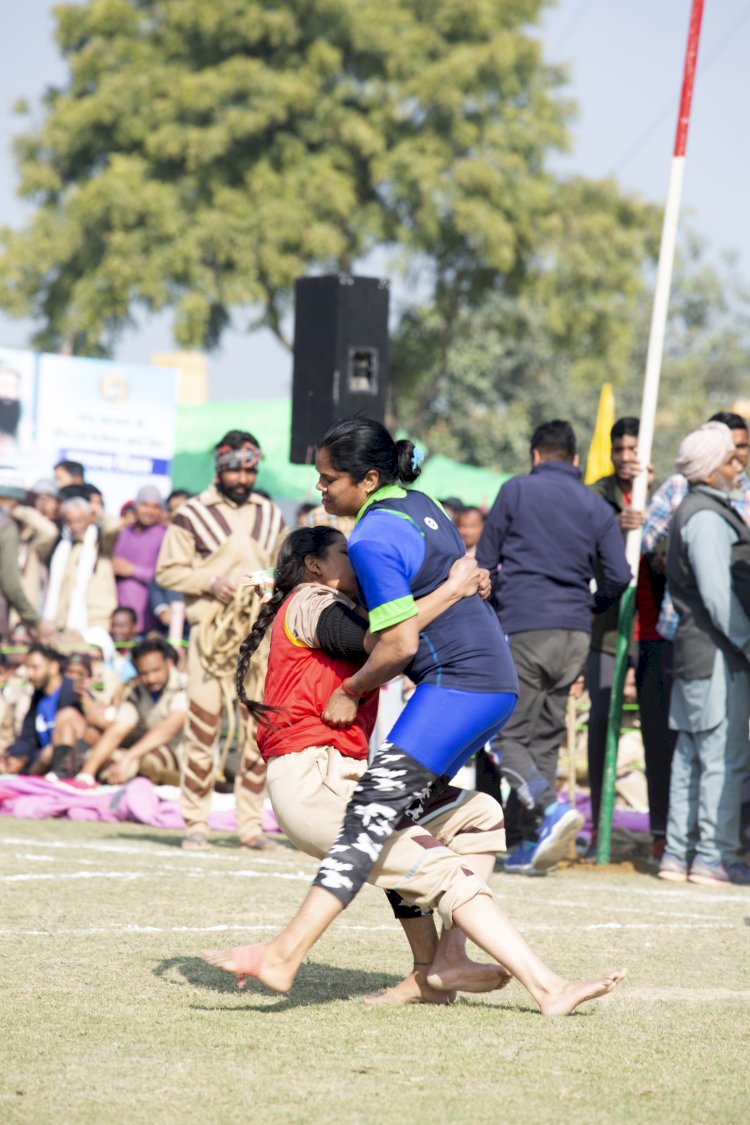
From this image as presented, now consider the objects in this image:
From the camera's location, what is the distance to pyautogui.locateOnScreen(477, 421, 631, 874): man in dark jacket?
8766 millimetres

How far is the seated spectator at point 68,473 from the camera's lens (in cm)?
1616

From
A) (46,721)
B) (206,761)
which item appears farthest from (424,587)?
(46,721)

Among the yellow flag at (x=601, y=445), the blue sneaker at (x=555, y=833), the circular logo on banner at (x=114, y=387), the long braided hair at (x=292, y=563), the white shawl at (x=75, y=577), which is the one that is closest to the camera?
the long braided hair at (x=292, y=563)

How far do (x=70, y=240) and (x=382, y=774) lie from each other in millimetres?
26724

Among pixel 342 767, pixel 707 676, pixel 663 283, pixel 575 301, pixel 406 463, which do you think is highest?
pixel 575 301

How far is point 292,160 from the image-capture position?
29.8m

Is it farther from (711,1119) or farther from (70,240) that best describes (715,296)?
(711,1119)

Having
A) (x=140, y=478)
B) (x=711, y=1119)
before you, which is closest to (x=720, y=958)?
(x=711, y=1119)

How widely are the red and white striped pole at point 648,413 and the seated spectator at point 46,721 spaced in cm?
471

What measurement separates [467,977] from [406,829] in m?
0.49

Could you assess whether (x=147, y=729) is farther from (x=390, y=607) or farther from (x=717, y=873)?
(x=390, y=607)

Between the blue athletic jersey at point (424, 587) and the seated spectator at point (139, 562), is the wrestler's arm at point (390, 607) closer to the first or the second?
the blue athletic jersey at point (424, 587)

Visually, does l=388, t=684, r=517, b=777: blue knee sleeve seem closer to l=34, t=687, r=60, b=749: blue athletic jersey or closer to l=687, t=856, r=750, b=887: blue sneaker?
l=687, t=856, r=750, b=887: blue sneaker

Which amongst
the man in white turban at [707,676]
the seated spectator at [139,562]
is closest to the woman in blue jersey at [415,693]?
the man in white turban at [707,676]
